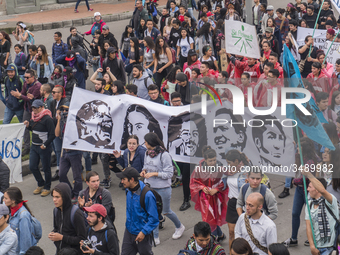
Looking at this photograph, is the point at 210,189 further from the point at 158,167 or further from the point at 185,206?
the point at 185,206

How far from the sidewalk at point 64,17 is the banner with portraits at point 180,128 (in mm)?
12662

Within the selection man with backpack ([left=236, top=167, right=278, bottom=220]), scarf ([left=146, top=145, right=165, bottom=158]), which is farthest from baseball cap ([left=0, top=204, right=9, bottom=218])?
man with backpack ([left=236, top=167, right=278, bottom=220])

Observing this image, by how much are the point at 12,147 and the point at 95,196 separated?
2.90 meters

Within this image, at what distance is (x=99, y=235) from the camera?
5.05 meters

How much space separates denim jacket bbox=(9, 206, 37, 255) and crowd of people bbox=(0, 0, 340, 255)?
11 millimetres

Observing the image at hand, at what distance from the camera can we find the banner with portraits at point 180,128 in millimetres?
7008

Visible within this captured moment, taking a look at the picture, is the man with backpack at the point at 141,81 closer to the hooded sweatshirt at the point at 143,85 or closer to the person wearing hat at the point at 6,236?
the hooded sweatshirt at the point at 143,85

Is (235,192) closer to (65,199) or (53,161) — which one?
(65,199)

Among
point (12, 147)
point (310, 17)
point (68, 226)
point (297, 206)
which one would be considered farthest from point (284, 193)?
point (310, 17)

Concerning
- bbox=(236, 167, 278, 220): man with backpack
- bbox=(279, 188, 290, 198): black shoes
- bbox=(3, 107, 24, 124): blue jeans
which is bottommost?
bbox=(279, 188, 290, 198): black shoes

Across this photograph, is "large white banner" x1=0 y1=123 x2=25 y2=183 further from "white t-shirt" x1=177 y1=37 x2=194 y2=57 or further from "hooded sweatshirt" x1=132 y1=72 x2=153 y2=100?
"white t-shirt" x1=177 y1=37 x2=194 y2=57

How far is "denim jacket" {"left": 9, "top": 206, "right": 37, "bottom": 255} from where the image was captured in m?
5.20

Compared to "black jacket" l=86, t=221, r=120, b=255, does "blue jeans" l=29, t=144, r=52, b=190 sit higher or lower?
lower

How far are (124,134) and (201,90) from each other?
5.29ft
